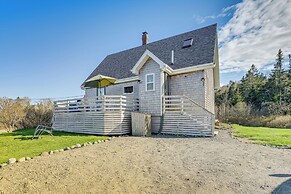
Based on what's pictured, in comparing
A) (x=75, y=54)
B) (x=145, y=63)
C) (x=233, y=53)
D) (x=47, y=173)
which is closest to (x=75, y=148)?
(x=47, y=173)

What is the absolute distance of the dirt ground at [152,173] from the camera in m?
3.45

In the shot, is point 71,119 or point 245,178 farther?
point 71,119

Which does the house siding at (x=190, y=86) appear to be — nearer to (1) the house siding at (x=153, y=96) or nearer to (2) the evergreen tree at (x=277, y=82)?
(1) the house siding at (x=153, y=96)

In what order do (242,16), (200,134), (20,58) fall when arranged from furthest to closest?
1. (20,58)
2. (242,16)
3. (200,134)

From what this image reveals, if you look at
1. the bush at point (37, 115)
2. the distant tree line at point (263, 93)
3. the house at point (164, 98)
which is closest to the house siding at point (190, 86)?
the house at point (164, 98)

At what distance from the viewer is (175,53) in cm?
1384

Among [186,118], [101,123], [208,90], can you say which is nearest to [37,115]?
[101,123]

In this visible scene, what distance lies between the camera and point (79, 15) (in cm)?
1223

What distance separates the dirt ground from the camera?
11.3 ft

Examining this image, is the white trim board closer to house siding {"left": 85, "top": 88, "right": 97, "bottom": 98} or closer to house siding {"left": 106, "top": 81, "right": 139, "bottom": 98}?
house siding {"left": 106, "top": 81, "right": 139, "bottom": 98}

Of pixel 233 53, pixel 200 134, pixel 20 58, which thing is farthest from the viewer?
pixel 233 53

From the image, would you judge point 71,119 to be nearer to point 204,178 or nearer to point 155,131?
point 155,131

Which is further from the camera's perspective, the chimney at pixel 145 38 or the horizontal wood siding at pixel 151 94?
the chimney at pixel 145 38

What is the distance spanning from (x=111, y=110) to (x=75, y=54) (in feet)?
27.2
